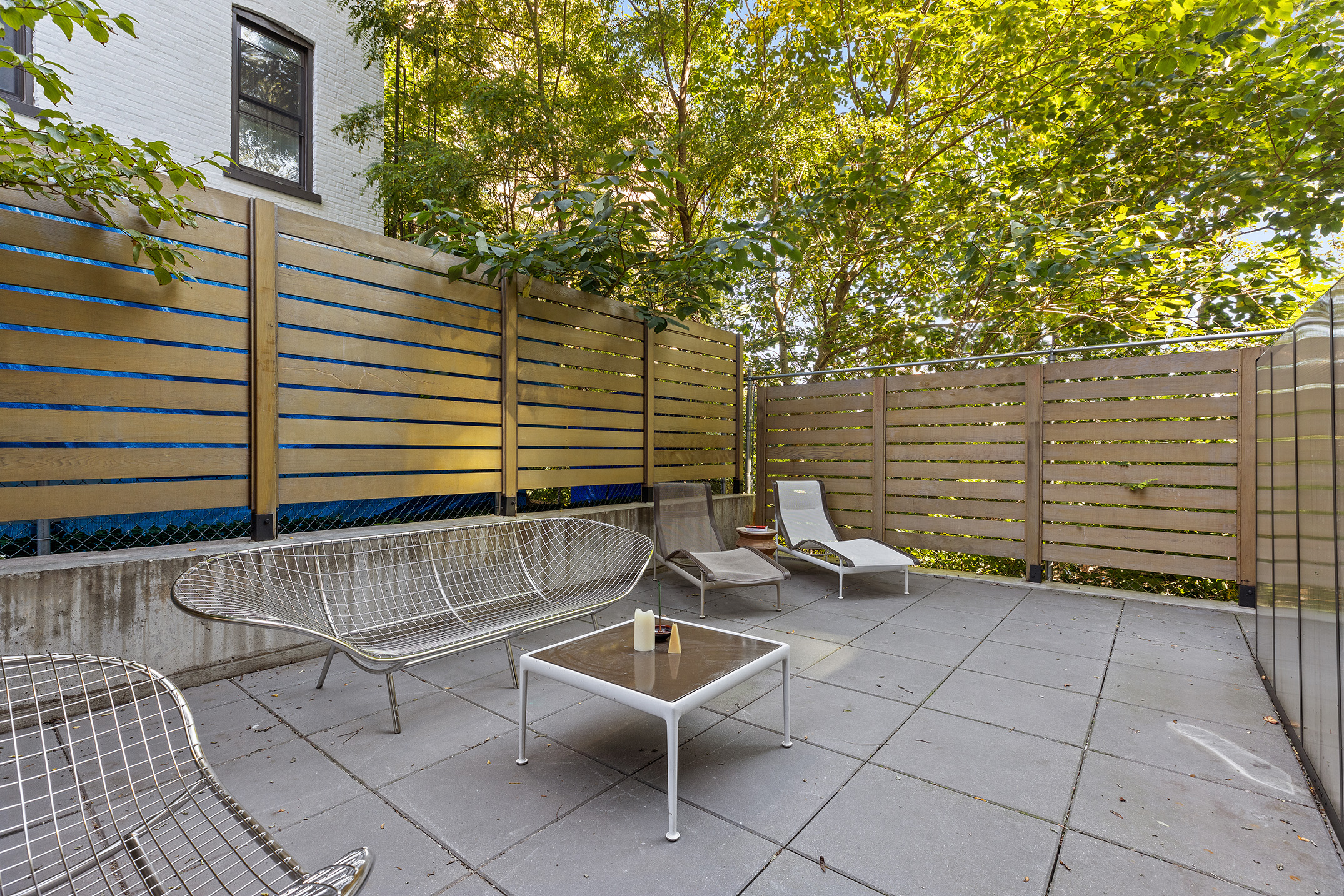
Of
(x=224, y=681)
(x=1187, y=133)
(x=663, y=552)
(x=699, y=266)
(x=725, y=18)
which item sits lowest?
(x=224, y=681)

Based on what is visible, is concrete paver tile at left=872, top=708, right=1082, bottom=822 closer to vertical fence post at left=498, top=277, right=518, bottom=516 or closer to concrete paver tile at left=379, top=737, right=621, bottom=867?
concrete paver tile at left=379, top=737, right=621, bottom=867

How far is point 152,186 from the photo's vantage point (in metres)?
2.69

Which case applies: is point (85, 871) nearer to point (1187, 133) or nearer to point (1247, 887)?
point (1247, 887)

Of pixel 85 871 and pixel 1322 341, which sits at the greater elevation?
pixel 1322 341

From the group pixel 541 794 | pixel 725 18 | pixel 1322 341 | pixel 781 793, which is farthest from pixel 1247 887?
pixel 725 18

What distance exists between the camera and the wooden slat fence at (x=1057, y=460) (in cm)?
477

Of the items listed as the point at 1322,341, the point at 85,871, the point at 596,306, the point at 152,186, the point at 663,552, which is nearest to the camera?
the point at 85,871

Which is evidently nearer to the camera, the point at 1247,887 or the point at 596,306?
the point at 1247,887

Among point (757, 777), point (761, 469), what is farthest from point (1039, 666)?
point (761, 469)

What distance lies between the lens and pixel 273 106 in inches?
243

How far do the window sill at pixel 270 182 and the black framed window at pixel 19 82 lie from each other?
1.24 meters

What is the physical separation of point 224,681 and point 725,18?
26.9 feet

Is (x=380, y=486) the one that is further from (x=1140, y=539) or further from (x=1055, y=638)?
(x=1140, y=539)

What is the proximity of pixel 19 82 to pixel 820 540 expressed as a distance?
7531 mm
